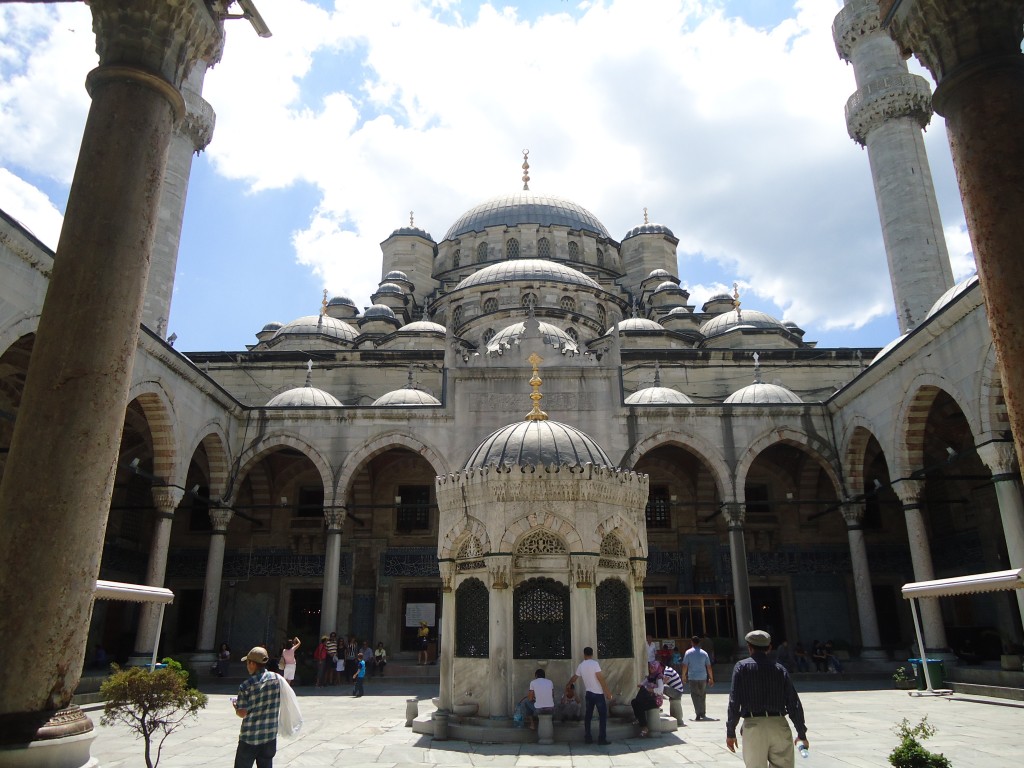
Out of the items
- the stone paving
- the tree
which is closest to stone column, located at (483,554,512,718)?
the stone paving

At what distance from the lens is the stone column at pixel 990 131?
3537mm

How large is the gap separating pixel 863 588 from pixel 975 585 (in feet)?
19.2

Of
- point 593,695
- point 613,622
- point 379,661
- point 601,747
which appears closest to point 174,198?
point 379,661

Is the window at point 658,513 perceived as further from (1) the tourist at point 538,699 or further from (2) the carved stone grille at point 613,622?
(1) the tourist at point 538,699

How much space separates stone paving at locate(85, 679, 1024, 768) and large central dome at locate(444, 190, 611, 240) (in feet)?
74.5

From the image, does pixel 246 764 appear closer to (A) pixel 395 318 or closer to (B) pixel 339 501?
(B) pixel 339 501

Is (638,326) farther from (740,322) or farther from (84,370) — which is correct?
(84,370)

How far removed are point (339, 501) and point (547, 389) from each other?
16.0ft

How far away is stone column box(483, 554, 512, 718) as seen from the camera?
7.02 m

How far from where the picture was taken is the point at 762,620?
1761 cm

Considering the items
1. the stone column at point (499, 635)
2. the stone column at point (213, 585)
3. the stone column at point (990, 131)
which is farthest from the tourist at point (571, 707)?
the stone column at point (213, 585)

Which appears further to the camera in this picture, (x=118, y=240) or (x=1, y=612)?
(x=118, y=240)

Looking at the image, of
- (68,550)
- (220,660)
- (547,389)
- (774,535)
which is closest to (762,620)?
(774,535)

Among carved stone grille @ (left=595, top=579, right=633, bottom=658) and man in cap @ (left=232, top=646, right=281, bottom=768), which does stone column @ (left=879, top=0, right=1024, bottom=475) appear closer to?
man in cap @ (left=232, top=646, right=281, bottom=768)
